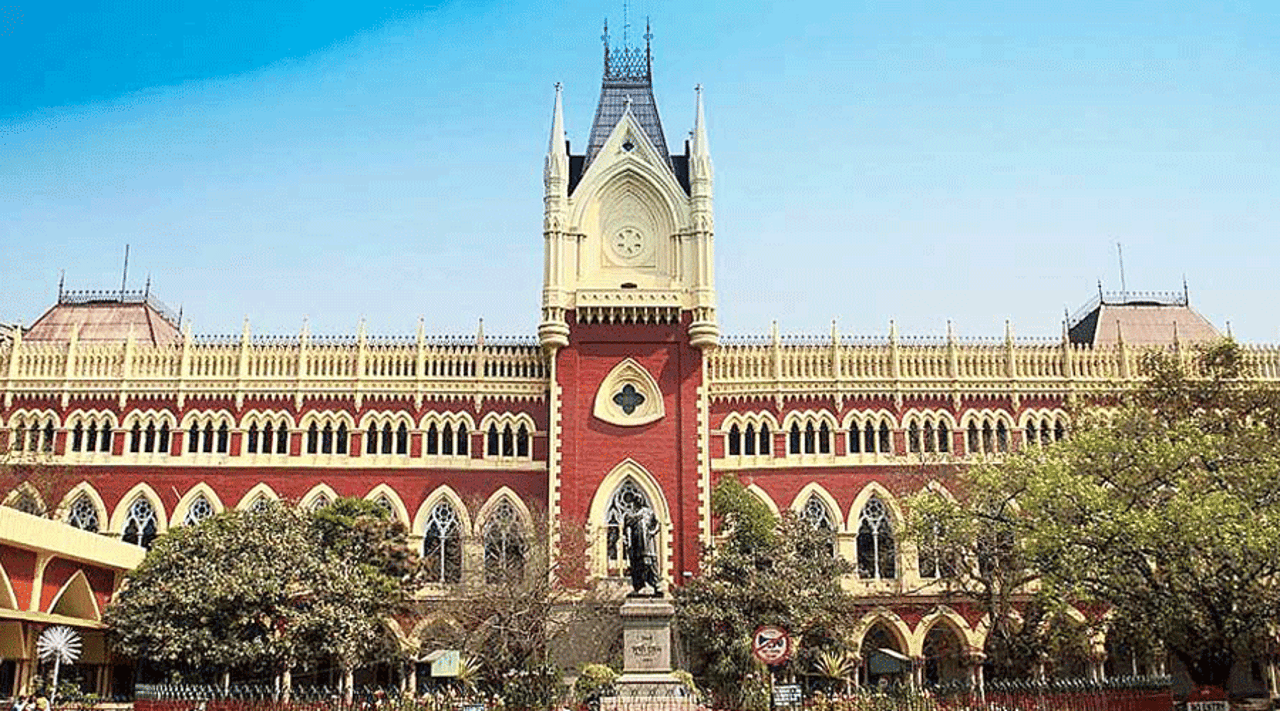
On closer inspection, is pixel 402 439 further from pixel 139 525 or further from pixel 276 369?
pixel 139 525

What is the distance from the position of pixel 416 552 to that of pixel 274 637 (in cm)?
820

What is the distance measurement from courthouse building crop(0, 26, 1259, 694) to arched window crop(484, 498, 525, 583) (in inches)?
7.2

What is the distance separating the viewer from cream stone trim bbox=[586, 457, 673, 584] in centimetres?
4809

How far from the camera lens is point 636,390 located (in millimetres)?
50469

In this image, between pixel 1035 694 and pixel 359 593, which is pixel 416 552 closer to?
pixel 359 593

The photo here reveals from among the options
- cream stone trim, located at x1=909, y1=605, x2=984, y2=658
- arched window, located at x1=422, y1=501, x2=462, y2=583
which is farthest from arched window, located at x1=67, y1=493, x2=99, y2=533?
cream stone trim, located at x1=909, y1=605, x2=984, y2=658

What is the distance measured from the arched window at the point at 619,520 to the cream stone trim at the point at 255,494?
1302cm

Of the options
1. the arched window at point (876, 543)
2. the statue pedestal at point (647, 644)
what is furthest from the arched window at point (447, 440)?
the statue pedestal at point (647, 644)

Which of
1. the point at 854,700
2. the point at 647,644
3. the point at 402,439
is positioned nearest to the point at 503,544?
the point at 402,439

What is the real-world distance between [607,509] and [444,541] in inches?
261

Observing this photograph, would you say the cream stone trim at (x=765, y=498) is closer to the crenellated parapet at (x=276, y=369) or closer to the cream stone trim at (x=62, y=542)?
the crenellated parapet at (x=276, y=369)

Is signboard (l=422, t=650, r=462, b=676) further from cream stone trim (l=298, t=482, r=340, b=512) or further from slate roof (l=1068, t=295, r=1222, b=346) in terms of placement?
slate roof (l=1068, t=295, r=1222, b=346)

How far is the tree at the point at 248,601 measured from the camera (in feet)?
128

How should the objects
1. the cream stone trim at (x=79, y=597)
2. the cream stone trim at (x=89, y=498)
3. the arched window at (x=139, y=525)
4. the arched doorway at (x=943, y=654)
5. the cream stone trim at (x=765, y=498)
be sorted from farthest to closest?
the cream stone trim at (x=765, y=498)
the arched window at (x=139, y=525)
the cream stone trim at (x=89, y=498)
the arched doorway at (x=943, y=654)
the cream stone trim at (x=79, y=597)
